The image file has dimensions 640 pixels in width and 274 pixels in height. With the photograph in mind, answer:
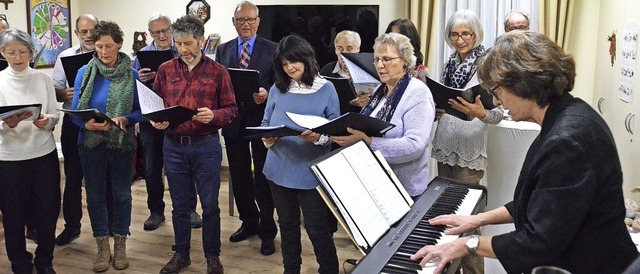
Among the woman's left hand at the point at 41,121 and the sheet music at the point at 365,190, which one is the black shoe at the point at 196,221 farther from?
the sheet music at the point at 365,190

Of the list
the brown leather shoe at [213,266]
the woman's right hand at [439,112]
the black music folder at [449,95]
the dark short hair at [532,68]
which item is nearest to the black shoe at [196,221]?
the brown leather shoe at [213,266]

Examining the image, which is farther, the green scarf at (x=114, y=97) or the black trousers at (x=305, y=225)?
the green scarf at (x=114, y=97)

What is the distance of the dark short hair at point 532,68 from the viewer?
137cm

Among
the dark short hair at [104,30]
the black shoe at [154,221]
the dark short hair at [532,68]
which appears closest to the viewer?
the dark short hair at [532,68]

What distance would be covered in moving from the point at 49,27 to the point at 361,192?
4772mm

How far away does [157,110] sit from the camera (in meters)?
2.81

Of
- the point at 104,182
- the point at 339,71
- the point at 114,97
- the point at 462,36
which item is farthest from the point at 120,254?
the point at 462,36

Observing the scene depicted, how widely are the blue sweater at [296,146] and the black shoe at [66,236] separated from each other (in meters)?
1.71

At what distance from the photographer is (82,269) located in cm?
341

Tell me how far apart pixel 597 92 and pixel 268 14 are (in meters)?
2.79

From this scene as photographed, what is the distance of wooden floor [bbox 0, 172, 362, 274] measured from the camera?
3.44 metres

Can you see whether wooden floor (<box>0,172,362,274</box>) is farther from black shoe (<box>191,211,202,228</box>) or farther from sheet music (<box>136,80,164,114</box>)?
sheet music (<box>136,80,164,114</box>)

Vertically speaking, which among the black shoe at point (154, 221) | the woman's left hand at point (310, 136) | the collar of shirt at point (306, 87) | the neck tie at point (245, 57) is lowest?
the black shoe at point (154, 221)

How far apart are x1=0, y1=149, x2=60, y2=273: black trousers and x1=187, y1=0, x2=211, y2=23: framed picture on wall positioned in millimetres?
2943
